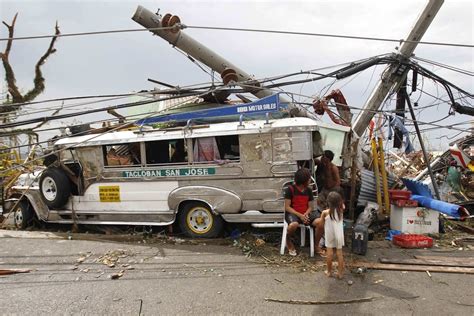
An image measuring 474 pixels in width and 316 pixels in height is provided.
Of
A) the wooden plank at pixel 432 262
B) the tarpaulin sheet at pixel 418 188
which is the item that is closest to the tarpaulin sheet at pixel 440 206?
the tarpaulin sheet at pixel 418 188

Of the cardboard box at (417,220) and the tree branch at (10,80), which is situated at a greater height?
the tree branch at (10,80)

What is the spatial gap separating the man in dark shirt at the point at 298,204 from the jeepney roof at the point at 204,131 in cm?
87

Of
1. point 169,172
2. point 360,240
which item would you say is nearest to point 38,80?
point 169,172

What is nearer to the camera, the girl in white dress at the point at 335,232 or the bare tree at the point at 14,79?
the girl in white dress at the point at 335,232

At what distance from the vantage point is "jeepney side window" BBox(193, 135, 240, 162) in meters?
6.85

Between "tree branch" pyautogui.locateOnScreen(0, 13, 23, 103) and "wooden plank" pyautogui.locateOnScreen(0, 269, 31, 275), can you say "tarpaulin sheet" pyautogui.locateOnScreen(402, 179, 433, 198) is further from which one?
"tree branch" pyautogui.locateOnScreen(0, 13, 23, 103)

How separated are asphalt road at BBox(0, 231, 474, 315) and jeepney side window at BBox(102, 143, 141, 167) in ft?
6.28

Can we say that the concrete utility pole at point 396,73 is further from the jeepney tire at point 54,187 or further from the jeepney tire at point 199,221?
the jeepney tire at point 54,187

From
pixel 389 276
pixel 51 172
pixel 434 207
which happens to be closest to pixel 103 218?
pixel 51 172

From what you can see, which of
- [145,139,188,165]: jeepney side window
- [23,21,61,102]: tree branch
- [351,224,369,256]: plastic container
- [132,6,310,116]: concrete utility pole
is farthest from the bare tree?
[351,224,369,256]: plastic container

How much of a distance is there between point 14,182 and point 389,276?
8.77 metres

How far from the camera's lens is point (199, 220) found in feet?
23.5

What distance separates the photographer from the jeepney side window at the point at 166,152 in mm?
7203

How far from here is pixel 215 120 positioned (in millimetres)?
7566
